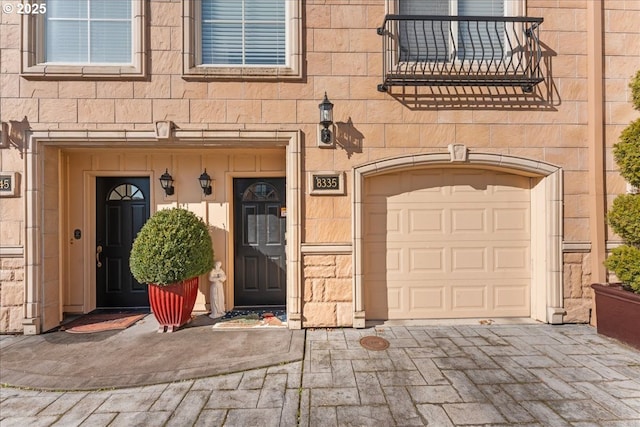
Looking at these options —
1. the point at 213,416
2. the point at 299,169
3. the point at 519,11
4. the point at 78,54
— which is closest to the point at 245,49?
the point at 299,169

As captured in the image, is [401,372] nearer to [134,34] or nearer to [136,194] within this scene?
[136,194]

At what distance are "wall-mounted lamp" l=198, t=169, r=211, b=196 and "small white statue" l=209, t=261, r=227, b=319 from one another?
1.26 meters

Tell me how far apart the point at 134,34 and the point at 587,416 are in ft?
23.2

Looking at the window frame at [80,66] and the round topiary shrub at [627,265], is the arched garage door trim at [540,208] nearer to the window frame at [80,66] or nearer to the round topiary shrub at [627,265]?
the round topiary shrub at [627,265]

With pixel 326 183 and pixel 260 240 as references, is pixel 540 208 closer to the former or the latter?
pixel 326 183

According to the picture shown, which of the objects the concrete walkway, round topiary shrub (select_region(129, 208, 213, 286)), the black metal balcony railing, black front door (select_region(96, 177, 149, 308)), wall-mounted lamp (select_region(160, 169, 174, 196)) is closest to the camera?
the concrete walkway

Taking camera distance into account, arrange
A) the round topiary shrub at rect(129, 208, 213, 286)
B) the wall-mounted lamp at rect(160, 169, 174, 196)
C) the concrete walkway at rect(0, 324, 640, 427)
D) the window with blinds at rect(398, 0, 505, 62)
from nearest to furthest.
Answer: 1. the concrete walkway at rect(0, 324, 640, 427)
2. the round topiary shrub at rect(129, 208, 213, 286)
3. the window with blinds at rect(398, 0, 505, 62)
4. the wall-mounted lamp at rect(160, 169, 174, 196)

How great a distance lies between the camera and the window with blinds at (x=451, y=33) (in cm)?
481

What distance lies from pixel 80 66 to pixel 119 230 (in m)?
2.69

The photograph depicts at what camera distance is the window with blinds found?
481 centimetres

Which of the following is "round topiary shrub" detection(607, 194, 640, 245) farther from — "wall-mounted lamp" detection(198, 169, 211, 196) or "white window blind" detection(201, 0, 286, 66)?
"wall-mounted lamp" detection(198, 169, 211, 196)

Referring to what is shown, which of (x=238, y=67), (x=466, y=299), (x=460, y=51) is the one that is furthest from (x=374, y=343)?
(x=460, y=51)

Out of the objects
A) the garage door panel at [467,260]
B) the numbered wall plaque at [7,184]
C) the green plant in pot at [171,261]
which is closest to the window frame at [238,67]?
the green plant in pot at [171,261]
